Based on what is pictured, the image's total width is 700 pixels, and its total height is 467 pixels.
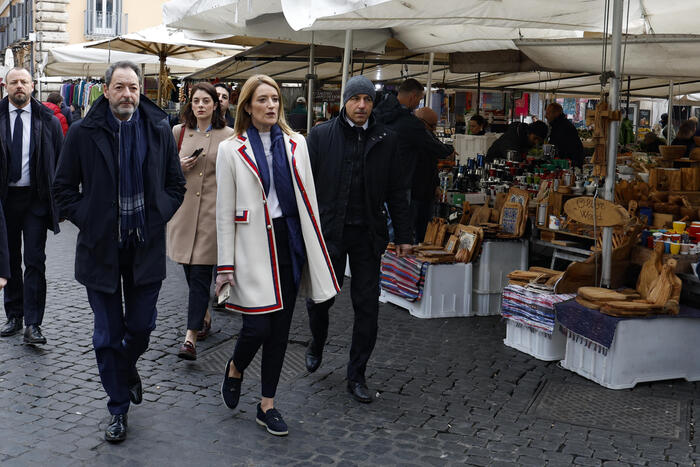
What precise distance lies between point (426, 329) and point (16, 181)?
326 cm

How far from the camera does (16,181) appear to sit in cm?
603

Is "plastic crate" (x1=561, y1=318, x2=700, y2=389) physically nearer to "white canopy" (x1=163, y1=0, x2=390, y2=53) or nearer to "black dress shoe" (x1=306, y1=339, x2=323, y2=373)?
"black dress shoe" (x1=306, y1=339, x2=323, y2=373)

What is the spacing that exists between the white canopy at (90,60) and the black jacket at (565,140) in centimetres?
735

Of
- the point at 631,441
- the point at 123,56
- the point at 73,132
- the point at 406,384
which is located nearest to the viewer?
the point at 73,132

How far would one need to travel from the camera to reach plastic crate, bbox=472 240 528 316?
7406 mm

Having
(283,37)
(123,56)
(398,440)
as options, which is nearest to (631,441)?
(398,440)

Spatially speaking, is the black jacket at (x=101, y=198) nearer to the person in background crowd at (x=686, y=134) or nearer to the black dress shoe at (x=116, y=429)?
the black dress shoe at (x=116, y=429)

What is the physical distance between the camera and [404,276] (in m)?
7.46

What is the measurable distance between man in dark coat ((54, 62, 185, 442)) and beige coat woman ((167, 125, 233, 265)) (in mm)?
1479

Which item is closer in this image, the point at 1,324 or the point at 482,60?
the point at 1,324

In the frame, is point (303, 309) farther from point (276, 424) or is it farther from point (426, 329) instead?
point (276, 424)

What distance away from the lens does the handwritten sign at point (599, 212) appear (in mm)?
5773

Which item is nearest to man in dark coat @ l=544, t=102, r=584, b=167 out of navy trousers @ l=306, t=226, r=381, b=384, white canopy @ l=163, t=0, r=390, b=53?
white canopy @ l=163, t=0, r=390, b=53

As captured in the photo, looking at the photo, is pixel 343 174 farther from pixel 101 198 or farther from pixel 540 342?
pixel 540 342
